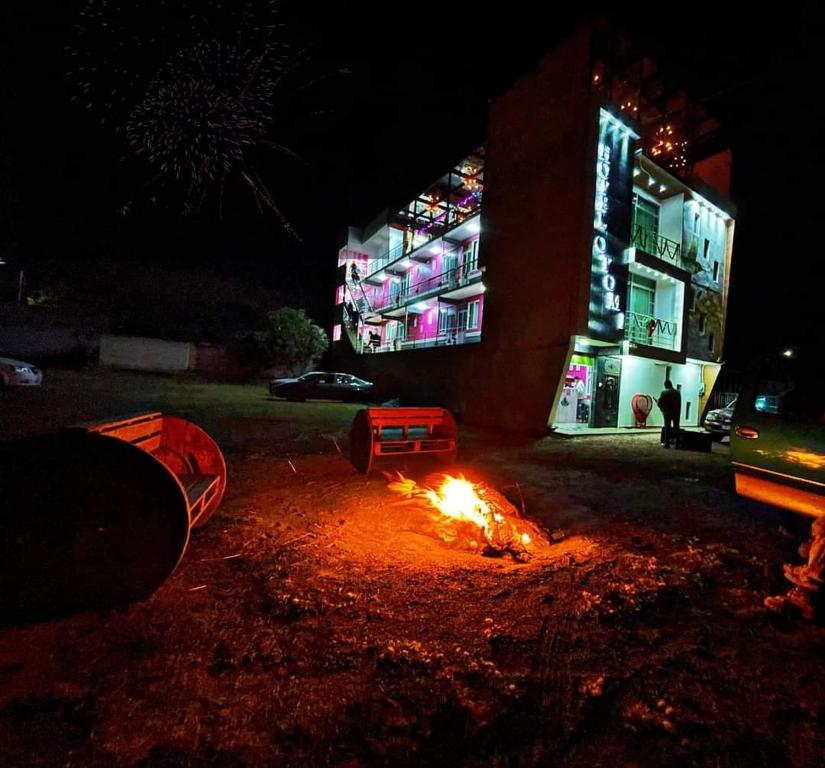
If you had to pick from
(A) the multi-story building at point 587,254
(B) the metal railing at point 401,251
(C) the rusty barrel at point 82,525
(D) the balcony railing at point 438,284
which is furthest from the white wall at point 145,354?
(C) the rusty barrel at point 82,525

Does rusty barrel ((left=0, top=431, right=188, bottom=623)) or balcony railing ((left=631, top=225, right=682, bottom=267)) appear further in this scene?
balcony railing ((left=631, top=225, right=682, bottom=267))

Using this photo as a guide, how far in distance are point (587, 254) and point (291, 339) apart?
22.9 meters

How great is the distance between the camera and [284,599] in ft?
10.3

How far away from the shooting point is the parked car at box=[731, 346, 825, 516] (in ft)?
14.1

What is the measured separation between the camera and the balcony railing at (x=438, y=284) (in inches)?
807

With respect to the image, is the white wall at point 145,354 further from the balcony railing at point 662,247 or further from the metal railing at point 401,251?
the balcony railing at point 662,247

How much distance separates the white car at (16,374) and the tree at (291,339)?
1585 centimetres

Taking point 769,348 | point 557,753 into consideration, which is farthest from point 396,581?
point 769,348

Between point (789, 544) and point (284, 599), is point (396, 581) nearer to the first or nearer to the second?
point (284, 599)

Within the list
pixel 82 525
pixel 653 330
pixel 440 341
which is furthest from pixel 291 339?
pixel 82 525

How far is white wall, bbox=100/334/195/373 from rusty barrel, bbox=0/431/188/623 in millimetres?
32980

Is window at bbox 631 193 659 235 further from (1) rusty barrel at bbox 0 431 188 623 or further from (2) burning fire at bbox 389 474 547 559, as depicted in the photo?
(1) rusty barrel at bbox 0 431 188 623

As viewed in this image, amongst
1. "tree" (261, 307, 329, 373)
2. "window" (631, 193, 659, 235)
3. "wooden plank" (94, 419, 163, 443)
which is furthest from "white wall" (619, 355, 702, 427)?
"tree" (261, 307, 329, 373)

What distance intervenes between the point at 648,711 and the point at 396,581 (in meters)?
1.90
